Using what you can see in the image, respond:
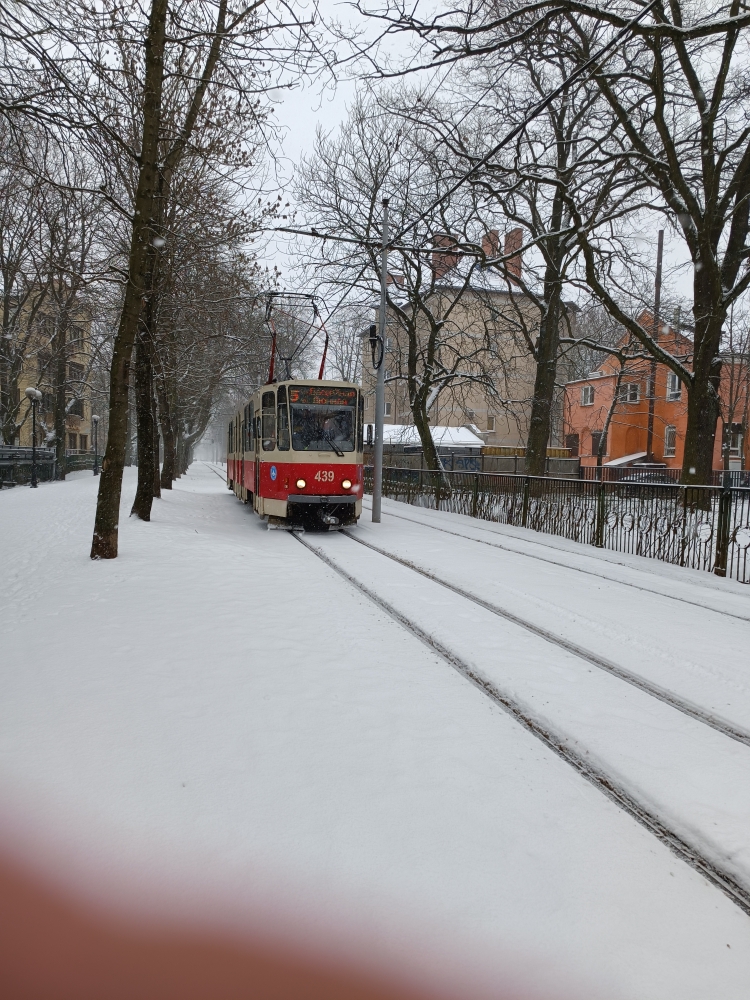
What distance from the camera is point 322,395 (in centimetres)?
1379

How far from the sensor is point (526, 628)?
21.7 ft

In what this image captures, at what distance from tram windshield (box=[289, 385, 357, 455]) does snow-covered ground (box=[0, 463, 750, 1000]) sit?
647cm

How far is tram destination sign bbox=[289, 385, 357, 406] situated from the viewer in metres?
13.7

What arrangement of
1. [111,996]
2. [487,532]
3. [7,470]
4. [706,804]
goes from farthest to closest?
[7,470] → [487,532] → [706,804] → [111,996]

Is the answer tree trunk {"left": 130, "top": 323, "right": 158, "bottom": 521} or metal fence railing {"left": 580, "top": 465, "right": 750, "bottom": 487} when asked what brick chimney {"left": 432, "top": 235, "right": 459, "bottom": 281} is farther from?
metal fence railing {"left": 580, "top": 465, "right": 750, "bottom": 487}

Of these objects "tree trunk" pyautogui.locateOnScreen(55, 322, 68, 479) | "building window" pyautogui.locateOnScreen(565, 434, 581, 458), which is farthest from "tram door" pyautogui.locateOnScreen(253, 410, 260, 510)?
"building window" pyautogui.locateOnScreen(565, 434, 581, 458)

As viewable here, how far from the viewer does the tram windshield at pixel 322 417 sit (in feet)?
44.8

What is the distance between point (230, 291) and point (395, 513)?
310 inches

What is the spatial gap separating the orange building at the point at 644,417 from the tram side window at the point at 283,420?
24159 mm

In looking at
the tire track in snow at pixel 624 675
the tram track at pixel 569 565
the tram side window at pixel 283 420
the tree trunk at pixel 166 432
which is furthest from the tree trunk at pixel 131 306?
the tree trunk at pixel 166 432

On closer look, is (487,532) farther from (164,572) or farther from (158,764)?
(158,764)

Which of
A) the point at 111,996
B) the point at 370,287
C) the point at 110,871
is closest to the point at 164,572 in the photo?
the point at 110,871

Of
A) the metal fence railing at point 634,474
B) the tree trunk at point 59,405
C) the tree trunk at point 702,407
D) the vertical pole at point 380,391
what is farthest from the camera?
the metal fence railing at point 634,474

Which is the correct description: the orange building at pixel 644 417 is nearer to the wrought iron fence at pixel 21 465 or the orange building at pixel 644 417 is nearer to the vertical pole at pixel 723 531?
the vertical pole at pixel 723 531
